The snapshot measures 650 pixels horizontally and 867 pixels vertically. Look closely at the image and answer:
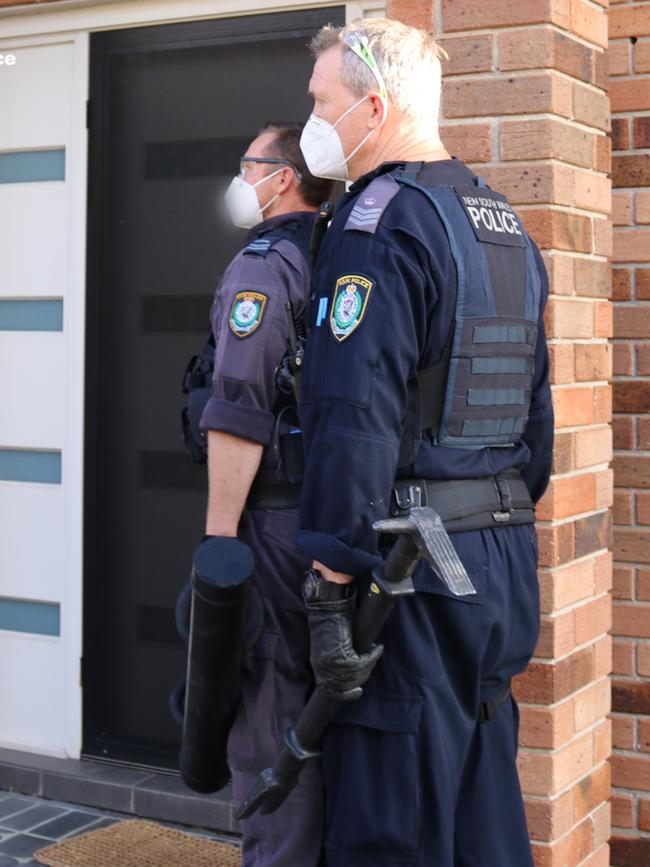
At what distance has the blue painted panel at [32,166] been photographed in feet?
15.9

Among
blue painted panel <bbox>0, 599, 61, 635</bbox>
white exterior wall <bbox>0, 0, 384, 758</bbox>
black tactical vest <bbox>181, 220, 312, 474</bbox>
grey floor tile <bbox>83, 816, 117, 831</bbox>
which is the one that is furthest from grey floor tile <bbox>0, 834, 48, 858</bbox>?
black tactical vest <bbox>181, 220, 312, 474</bbox>

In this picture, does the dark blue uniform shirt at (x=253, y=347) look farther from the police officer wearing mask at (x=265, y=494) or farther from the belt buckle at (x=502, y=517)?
the belt buckle at (x=502, y=517)

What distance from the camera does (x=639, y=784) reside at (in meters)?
3.68

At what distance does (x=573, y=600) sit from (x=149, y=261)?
2154 mm

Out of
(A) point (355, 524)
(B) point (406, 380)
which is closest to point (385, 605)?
(A) point (355, 524)

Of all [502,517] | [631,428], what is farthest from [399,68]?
[631,428]

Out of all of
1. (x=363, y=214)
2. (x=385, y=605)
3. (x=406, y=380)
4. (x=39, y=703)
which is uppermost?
(x=363, y=214)

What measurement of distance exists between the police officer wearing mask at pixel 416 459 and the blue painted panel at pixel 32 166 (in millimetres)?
2305

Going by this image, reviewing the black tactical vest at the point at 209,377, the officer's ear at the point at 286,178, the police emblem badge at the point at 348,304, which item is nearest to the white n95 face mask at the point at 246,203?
the officer's ear at the point at 286,178

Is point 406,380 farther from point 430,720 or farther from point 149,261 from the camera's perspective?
point 149,261

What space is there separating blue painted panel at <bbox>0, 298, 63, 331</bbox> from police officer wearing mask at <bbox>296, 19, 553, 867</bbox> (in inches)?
92.0

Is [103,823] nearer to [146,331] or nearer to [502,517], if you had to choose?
[146,331]

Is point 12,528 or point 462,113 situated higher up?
point 462,113

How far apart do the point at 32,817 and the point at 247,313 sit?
228cm
